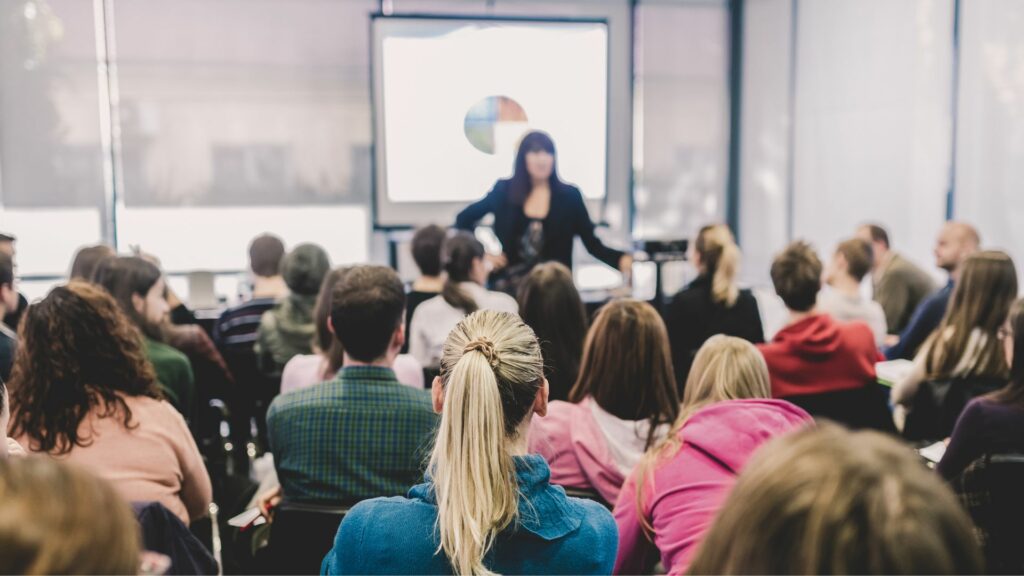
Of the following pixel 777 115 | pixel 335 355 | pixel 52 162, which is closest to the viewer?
pixel 335 355

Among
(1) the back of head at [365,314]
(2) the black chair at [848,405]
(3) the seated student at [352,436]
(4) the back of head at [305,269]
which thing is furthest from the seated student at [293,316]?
(2) the black chair at [848,405]

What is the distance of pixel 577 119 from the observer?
265 inches

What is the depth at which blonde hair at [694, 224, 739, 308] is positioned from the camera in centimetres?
365

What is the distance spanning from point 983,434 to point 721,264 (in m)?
1.58

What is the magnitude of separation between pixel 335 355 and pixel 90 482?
200 cm

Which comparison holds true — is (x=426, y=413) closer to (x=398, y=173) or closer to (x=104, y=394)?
(x=104, y=394)

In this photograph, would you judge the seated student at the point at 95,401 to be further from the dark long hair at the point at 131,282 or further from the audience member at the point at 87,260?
the audience member at the point at 87,260

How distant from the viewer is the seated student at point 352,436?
2057mm

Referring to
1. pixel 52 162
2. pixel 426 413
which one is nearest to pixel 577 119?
pixel 52 162

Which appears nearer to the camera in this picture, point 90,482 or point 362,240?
point 90,482

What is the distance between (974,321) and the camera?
3.03 meters

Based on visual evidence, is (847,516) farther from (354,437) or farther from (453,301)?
(453,301)

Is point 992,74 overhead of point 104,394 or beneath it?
overhead

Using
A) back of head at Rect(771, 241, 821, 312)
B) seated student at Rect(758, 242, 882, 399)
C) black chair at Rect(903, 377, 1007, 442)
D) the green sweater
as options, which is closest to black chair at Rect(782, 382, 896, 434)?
seated student at Rect(758, 242, 882, 399)
